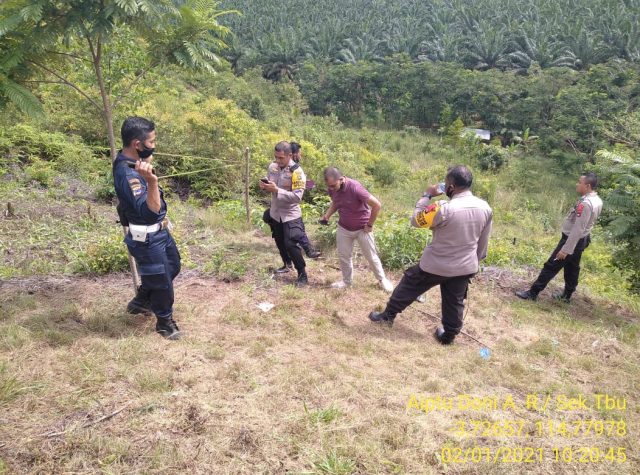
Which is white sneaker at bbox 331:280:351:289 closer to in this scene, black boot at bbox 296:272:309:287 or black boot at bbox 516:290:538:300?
black boot at bbox 296:272:309:287

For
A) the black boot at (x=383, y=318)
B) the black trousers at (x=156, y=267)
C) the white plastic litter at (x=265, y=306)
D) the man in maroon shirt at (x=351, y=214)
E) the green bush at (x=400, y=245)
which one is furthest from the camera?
the green bush at (x=400, y=245)

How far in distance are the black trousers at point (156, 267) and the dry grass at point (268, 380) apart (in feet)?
1.08

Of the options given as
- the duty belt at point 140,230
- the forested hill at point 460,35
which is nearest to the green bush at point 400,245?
the duty belt at point 140,230

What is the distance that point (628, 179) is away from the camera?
5.45 m

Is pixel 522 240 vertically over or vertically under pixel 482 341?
under

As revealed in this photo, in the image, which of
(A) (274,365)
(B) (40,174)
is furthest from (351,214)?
(B) (40,174)

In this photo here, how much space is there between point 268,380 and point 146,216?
1537 mm

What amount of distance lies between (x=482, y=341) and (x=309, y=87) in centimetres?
3245

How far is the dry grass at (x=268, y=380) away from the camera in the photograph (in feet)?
8.59

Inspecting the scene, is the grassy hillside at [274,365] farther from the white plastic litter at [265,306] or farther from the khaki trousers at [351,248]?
the khaki trousers at [351,248]

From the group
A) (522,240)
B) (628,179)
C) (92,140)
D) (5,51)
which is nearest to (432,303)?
(628,179)

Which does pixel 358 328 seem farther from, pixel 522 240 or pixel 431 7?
pixel 431 7

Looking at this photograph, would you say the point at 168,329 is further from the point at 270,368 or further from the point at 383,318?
the point at 383,318

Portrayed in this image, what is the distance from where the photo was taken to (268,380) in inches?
132
